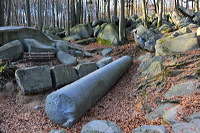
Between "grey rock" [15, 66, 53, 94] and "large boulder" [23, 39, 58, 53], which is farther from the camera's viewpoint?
"large boulder" [23, 39, 58, 53]

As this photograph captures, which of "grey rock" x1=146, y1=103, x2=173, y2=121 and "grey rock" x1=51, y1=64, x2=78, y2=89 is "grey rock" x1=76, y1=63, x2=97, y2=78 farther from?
"grey rock" x1=146, y1=103, x2=173, y2=121

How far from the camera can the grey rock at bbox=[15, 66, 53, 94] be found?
6016 millimetres

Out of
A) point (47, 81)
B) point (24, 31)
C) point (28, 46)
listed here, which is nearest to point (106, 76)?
point (47, 81)

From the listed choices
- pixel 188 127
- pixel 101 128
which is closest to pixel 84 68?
pixel 101 128

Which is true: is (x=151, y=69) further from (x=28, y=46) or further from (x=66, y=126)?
(x=28, y=46)

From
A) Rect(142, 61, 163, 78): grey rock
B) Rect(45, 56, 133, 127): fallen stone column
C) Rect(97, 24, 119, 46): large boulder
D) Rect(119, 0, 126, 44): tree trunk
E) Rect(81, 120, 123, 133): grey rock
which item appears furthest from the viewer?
Rect(97, 24, 119, 46): large boulder

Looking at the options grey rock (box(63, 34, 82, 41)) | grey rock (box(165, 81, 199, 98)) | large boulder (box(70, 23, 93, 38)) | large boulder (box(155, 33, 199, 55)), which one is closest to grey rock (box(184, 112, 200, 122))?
grey rock (box(165, 81, 199, 98))

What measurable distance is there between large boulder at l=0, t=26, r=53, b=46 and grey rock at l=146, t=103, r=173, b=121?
943 cm

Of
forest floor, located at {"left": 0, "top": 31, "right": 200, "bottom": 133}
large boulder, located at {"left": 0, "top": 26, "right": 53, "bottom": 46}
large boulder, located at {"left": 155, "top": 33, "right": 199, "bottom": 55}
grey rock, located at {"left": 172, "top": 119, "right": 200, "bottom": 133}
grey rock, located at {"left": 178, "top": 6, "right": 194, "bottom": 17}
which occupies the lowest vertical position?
forest floor, located at {"left": 0, "top": 31, "right": 200, "bottom": 133}

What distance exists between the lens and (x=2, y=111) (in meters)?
5.31

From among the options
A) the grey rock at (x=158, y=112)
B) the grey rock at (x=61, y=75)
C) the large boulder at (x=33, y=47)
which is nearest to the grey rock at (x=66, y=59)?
the large boulder at (x=33, y=47)

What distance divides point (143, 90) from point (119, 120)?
2.38m

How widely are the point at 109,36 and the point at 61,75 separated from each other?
9.92 m

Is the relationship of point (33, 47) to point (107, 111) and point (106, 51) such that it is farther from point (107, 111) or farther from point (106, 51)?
point (107, 111)
